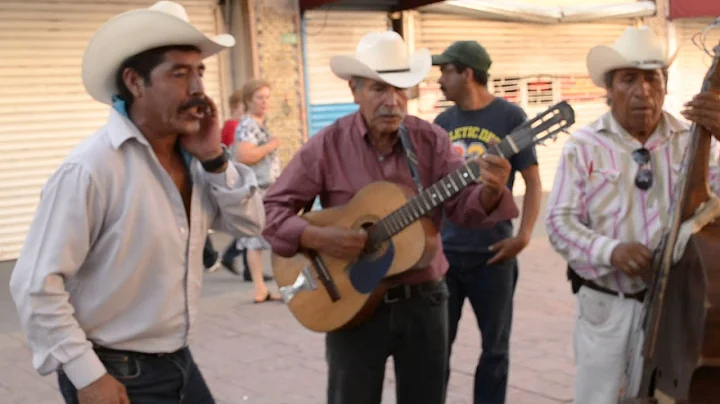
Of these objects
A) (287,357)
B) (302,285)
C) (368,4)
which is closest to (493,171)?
(302,285)

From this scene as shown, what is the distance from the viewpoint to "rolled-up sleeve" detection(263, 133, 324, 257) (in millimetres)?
3717

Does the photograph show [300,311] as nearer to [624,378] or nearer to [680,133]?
[624,378]

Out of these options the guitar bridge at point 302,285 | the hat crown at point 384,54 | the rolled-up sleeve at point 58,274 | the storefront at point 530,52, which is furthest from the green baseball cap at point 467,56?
the storefront at point 530,52

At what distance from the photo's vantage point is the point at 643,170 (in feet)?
11.5

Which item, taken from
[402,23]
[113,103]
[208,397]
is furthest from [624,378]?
[402,23]

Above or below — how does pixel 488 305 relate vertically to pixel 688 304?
below

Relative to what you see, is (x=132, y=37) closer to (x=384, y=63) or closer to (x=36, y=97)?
(x=384, y=63)

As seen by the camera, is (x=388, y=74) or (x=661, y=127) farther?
(x=388, y=74)

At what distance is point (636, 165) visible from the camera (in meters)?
3.51

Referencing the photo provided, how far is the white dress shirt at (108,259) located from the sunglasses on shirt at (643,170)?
1.52 meters

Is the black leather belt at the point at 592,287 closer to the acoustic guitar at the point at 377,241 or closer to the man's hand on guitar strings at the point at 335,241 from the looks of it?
the acoustic guitar at the point at 377,241

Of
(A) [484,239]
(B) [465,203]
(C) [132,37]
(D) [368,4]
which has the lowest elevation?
(A) [484,239]

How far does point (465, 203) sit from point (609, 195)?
1.74 ft

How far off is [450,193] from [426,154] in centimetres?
26
